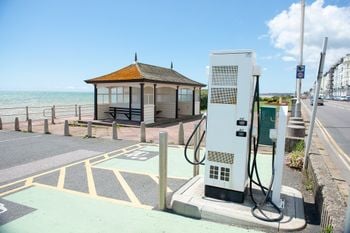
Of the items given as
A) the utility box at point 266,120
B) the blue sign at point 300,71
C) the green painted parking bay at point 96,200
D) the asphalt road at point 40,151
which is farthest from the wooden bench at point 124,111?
the green painted parking bay at point 96,200

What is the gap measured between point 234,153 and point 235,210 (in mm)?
800

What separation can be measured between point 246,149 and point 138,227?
6.07 feet

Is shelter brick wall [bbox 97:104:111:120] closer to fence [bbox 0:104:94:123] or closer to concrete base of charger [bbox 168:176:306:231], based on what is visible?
fence [bbox 0:104:94:123]

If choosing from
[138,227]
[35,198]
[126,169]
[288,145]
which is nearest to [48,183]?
[35,198]

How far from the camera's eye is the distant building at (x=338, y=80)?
4001 inches

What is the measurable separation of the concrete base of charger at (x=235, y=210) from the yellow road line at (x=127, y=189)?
76 cm

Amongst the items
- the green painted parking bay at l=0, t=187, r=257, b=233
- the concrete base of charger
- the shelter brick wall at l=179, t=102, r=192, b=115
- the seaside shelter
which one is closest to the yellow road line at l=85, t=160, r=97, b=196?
the green painted parking bay at l=0, t=187, r=257, b=233

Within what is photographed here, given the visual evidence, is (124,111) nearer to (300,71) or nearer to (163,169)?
(300,71)

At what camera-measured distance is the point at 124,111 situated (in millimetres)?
16812

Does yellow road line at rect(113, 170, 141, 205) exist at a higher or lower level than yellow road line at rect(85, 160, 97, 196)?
higher

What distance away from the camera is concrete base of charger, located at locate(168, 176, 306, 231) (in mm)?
3436

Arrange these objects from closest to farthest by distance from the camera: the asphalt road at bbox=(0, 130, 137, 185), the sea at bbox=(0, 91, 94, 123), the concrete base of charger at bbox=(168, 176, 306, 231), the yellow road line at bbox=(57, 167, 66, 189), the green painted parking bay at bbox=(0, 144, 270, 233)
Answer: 1. the concrete base of charger at bbox=(168, 176, 306, 231)
2. the green painted parking bay at bbox=(0, 144, 270, 233)
3. the yellow road line at bbox=(57, 167, 66, 189)
4. the asphalt road at bbox=(0, 130, 137, 185)
5. the sea at bbox=(0, 91, 94, 123)

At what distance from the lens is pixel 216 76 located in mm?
3830

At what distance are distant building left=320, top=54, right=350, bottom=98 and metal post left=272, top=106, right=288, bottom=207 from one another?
343 feet
